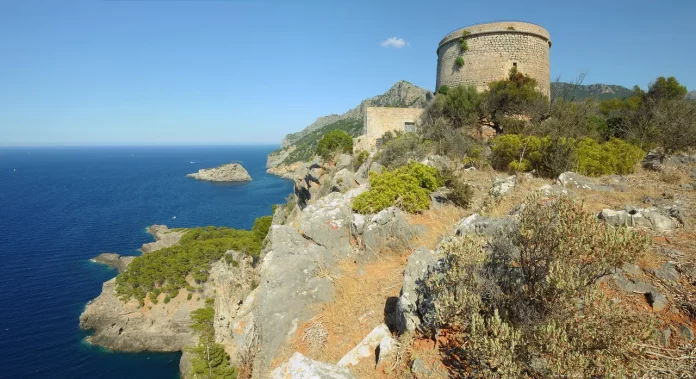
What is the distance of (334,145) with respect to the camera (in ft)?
89.9

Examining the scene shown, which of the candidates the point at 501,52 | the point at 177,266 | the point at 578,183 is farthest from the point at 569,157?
the point at 177,266

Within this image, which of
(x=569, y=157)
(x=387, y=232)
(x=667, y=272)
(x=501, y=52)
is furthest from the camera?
(x=501, y=52)

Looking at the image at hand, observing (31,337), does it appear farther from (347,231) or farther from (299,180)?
(347,231)

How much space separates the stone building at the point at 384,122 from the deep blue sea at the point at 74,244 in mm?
22805

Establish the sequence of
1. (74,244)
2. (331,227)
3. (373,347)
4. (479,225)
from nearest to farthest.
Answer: (373,347)
(479,225)
(331,227)
(74,244)

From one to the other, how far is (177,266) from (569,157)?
32.2 metres

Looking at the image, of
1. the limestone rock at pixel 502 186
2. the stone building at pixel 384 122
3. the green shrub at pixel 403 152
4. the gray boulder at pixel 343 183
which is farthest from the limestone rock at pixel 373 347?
the stone building at pixel 384 122

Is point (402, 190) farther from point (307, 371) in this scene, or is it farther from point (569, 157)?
point (307, 371)

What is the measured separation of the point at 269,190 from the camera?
93562 mm

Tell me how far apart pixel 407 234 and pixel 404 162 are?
7.42 metres

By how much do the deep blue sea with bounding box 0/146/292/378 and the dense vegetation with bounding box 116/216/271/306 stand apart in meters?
5.12

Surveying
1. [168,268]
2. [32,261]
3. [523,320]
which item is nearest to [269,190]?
[32,261]

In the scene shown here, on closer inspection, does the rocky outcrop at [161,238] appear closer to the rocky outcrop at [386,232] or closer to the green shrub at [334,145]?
the green shrub at [334,145]

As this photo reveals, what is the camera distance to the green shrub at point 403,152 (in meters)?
16.3
